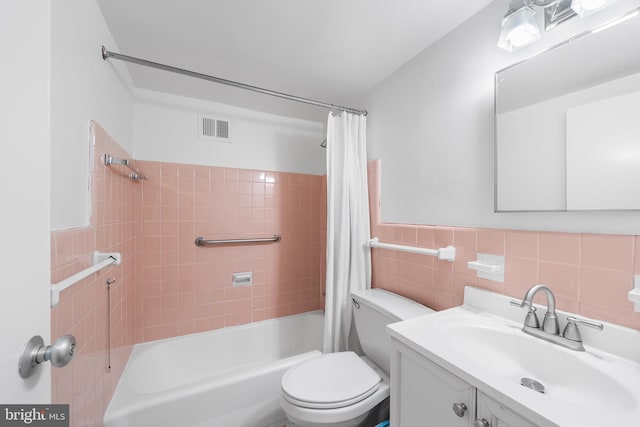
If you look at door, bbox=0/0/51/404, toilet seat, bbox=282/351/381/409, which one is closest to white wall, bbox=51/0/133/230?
door, bbox=0/0/51/404

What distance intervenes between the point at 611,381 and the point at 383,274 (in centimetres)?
109

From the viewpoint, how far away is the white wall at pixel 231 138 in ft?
6.00

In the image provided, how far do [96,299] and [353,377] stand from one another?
1235 mm

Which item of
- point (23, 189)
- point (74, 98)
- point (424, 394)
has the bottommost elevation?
point (424, 394)

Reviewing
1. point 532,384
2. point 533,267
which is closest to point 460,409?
Answer: point 532,384

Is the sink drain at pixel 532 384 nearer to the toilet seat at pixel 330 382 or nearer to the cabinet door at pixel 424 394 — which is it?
the cabinet door at pixel 424 394

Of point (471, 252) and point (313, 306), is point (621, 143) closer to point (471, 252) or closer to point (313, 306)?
point (471, 252)

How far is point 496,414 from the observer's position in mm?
619

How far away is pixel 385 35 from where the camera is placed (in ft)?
4.21

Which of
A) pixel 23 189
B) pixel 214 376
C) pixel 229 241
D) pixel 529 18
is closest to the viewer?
pixel 23 189

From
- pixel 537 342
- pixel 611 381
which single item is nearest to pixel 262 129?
pixel 537 342

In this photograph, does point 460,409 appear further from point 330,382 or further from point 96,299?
point 96,299

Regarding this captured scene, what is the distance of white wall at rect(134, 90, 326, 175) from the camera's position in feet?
6.00

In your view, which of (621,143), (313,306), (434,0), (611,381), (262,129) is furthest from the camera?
(313,306)
